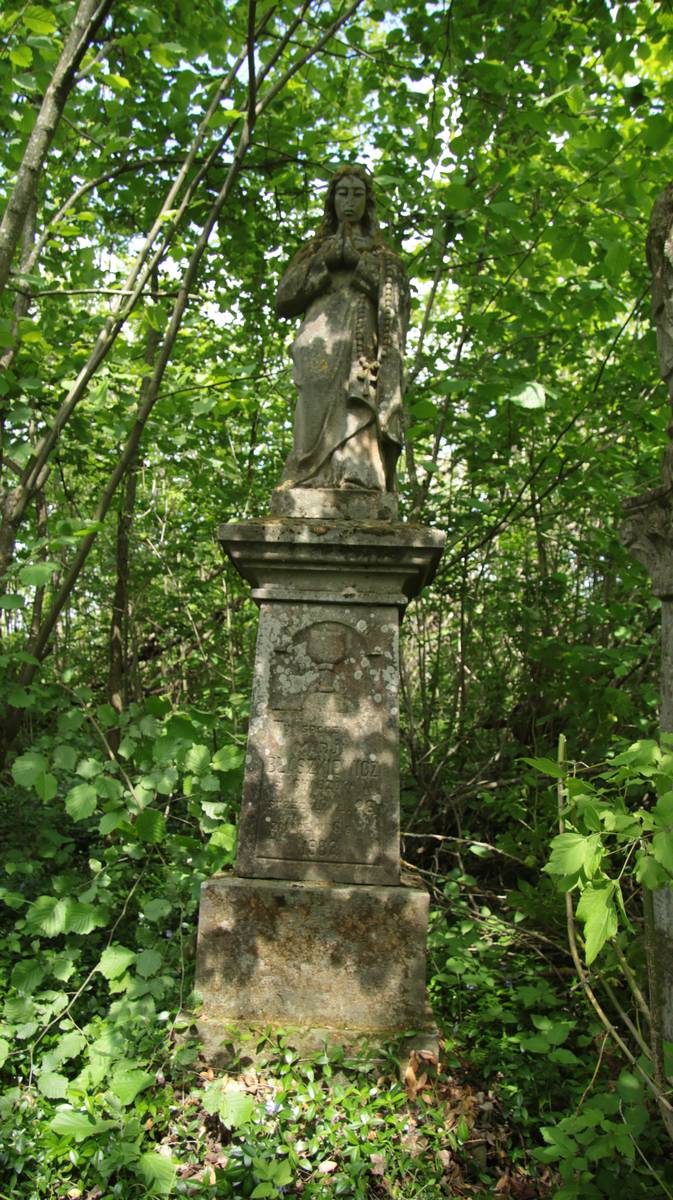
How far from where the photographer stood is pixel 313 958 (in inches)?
115

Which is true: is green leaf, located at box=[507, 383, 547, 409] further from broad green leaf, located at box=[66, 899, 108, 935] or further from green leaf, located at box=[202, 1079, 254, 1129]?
green leaf, located at box=[202, 1079, 254, 1129]

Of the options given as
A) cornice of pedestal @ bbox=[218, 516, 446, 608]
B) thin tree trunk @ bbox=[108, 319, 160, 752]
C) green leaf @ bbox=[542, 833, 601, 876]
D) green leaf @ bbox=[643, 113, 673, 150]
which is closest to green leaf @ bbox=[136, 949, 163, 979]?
cornice of pedestal @ bbox=[218, 516, 446, 608]

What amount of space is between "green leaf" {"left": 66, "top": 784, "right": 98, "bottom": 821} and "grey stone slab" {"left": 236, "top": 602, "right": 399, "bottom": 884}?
1.94 feet

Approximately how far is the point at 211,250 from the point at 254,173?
629 mm

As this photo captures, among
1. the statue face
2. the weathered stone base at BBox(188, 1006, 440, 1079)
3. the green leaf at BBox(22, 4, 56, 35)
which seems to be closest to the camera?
the weathered stone base at BBox(188, 1006, 440, 1079)

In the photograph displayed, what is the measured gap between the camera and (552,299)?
5.00 m

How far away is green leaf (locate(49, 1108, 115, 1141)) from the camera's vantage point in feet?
7.38

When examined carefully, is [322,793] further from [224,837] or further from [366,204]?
[366,204]

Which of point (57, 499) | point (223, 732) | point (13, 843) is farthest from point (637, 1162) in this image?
point (57, 499)

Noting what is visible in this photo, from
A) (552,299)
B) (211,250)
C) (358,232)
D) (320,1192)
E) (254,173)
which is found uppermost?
(254,173)

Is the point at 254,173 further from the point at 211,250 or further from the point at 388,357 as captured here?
the point at 388,357

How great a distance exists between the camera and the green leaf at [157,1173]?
2174 millimetres

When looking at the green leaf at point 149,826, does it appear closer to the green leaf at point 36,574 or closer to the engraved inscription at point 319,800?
the engraved inscription at point 319,800

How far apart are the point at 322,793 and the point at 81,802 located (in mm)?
903
